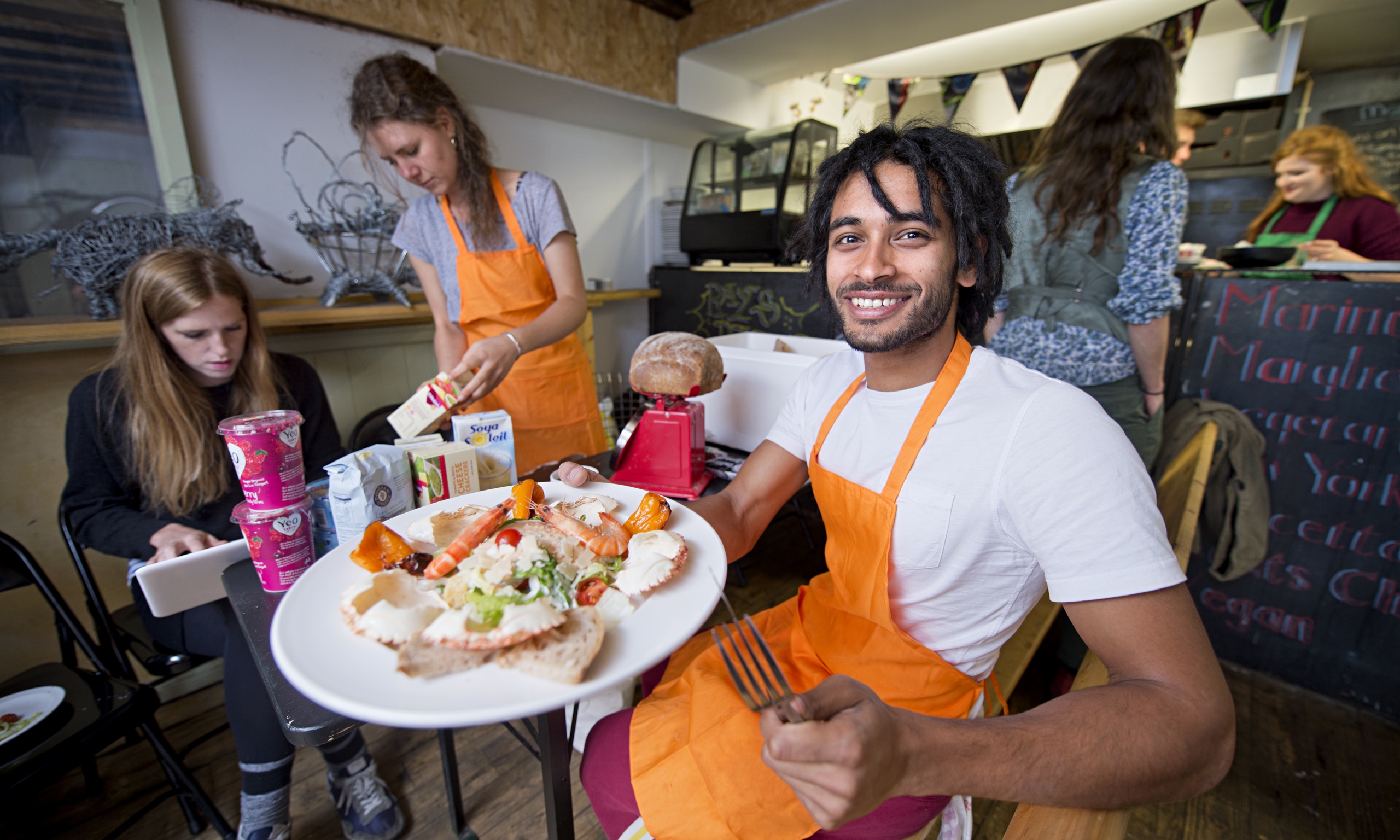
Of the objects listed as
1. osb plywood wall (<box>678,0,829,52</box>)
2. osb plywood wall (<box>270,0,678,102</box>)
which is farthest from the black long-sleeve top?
osb plywood wall (<box>678,0,829,52</box>)

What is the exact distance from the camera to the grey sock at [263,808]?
4.74 ft

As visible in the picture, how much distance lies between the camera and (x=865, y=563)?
1115mm

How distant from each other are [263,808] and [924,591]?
172 cm

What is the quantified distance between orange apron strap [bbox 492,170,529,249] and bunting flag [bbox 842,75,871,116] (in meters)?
4.41

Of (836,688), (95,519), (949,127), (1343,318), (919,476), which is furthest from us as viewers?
(1343,318)

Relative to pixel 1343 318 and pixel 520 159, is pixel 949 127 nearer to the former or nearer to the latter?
pixel 1343 318

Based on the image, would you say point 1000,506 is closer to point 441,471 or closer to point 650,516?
point 650,516

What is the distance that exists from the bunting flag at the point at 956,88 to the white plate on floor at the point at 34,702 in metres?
5.55

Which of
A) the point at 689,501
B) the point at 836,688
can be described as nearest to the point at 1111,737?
the point at 836,688

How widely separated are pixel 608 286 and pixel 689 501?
3090 millimetres

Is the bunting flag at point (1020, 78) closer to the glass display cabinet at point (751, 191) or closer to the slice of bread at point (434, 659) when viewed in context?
the glass display cabinet at point (751, 191)

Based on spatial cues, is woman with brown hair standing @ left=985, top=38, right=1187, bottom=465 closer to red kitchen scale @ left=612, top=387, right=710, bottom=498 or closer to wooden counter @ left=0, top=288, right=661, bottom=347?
red kitchen scale @ left=612, top=387, right=710, bottom=498

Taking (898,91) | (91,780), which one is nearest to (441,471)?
(91,780)

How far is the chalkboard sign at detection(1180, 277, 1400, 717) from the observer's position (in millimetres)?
1986
